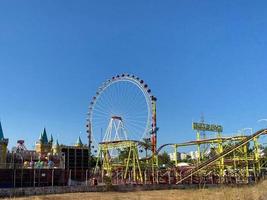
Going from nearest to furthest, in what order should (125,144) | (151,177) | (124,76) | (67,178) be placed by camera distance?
(67,178)
(151,177)
(125,144)
(124,76)

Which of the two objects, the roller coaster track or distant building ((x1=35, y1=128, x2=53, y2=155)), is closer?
the roller coaster track

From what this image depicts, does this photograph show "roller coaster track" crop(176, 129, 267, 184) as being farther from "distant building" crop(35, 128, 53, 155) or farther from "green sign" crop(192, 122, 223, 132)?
"distant building" crop(35, 128, 53, 155)

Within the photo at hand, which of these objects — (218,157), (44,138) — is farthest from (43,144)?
(218,157)

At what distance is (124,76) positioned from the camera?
3086 inches

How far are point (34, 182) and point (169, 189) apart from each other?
16.6m

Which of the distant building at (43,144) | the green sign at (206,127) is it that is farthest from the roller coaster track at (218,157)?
the distant building at (43,144)

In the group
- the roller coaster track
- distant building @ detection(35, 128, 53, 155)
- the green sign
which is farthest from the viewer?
distant building @ detection(35, 128, 53, 155)

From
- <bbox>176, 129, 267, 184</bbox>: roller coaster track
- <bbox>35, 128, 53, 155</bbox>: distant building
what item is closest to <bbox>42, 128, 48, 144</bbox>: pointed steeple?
<bbox>35, 128, 53, 155</bbox>: distant building

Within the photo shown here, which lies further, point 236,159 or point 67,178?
point 236,159

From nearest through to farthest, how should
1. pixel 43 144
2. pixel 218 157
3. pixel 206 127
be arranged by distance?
pixel 218 157 < pixel 206 127 < pixel 43 144

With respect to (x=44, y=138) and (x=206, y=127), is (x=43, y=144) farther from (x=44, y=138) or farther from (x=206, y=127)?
(x=206, y=127)

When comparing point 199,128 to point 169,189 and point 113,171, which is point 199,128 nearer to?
point 113,171

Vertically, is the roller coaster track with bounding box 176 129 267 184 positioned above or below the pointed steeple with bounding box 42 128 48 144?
below

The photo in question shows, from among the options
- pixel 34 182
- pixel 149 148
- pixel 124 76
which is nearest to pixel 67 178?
pixel 34 182
